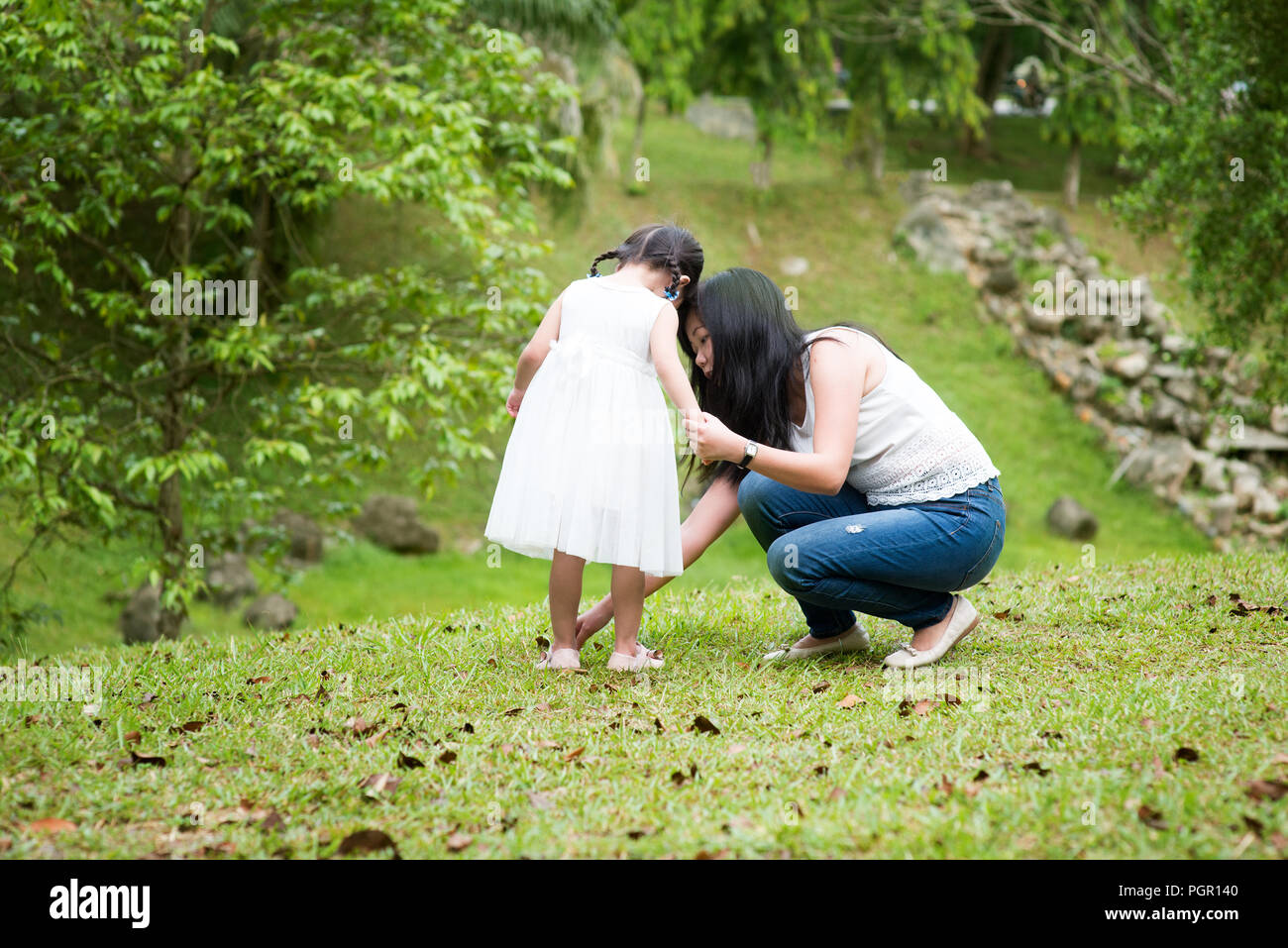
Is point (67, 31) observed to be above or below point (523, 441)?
above

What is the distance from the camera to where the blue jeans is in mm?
3100

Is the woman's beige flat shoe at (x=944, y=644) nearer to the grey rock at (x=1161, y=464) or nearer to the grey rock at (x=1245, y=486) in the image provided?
the grey rock at (x=1245, y=486)

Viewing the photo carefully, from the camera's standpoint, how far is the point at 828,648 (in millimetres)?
3537

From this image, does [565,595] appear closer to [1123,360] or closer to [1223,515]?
[1223,515]

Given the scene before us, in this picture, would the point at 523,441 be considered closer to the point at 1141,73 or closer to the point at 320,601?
the point at 320,601

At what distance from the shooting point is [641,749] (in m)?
2.60

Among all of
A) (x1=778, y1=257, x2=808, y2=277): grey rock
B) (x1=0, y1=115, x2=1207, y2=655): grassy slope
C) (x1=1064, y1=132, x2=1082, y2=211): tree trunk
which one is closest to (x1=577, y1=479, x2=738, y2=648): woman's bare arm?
(x1=0, y1=115, x2=1207, y2=655): grassy slope

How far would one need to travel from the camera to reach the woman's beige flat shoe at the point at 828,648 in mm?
3512

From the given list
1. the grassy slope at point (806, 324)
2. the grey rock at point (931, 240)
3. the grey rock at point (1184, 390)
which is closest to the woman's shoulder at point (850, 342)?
the grassy slope at point (806, 324)

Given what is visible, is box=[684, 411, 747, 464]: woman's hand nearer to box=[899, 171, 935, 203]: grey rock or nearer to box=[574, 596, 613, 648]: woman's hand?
box=[574, 596, 613, 648]: woman's hand

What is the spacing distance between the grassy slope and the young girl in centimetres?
283

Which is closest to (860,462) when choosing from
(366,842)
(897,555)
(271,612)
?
(897,555)
